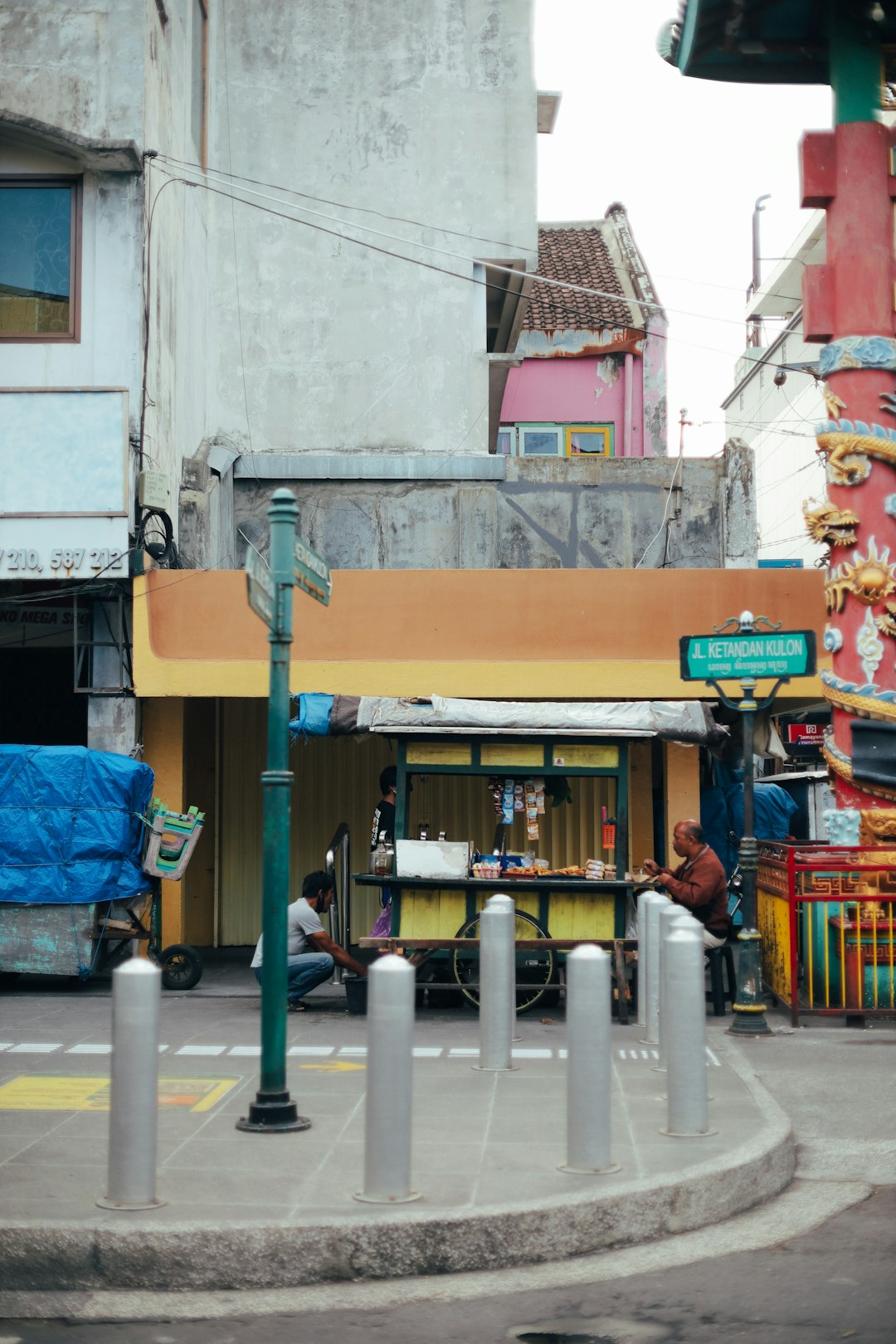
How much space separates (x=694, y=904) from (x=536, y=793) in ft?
5.24

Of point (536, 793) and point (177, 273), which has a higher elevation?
point (177, 273)

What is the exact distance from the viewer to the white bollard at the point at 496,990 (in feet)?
30.7

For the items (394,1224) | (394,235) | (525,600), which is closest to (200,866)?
(525,600)

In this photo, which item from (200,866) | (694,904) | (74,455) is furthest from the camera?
(200,866)

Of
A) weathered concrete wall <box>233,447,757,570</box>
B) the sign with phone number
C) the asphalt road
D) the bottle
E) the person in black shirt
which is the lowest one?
the asphalt road

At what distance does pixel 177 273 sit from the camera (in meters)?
16.9

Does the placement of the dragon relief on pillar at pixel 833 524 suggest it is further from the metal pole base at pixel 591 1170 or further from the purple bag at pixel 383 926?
the metal pole base at pixel 591 1170

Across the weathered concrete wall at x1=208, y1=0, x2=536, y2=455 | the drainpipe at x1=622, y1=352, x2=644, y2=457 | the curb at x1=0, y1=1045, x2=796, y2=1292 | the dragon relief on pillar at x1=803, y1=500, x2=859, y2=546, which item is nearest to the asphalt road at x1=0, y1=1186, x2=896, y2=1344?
the curb at x1=0, y1=1045, x2=796, y2=1292

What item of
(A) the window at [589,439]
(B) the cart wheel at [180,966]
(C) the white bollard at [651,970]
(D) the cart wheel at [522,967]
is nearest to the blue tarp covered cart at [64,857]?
(B) the cart wheel at [180,966]

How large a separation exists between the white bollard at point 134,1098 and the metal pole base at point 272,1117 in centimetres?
140

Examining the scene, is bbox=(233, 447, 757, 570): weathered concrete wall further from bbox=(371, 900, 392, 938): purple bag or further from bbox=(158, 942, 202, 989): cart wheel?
bbox=(371, 900, 392, 938): purple bag

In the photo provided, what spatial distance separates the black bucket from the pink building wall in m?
19.8

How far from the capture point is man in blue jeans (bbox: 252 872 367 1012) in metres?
12.1

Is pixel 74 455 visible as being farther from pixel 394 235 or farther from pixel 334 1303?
pixel 334 1303
